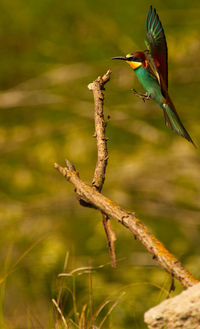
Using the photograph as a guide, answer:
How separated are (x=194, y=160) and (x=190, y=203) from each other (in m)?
2.11

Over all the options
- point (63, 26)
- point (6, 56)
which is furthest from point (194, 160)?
point (6, 56)

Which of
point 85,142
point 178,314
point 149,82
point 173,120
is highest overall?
point 85,142

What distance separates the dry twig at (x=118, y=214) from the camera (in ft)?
4.91

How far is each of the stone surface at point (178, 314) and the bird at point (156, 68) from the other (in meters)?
0.41

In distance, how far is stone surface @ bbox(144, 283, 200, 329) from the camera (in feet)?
4.66

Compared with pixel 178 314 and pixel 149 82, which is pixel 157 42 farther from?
pixel 178 314

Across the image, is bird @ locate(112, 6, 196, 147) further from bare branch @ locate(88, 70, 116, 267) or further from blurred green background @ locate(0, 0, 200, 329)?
blurred green background @ locate(0, 0, 200, 329)

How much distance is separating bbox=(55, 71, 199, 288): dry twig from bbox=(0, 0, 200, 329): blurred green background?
17.9ft

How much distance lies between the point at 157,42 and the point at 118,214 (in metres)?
0.46

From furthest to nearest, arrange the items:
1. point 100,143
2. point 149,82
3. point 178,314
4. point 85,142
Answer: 1. point 85,142
2. point 100,143
3. point 149,82
4. point 178,314

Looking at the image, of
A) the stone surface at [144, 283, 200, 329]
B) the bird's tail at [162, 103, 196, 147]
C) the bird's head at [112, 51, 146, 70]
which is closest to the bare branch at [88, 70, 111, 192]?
the bird's head at [112, 51, 146, 70]

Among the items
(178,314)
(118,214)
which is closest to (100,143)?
(118,214)

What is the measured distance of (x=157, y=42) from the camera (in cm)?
146

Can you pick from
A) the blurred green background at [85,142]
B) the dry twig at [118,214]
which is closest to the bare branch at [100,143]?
the dry twig at [118,214]
